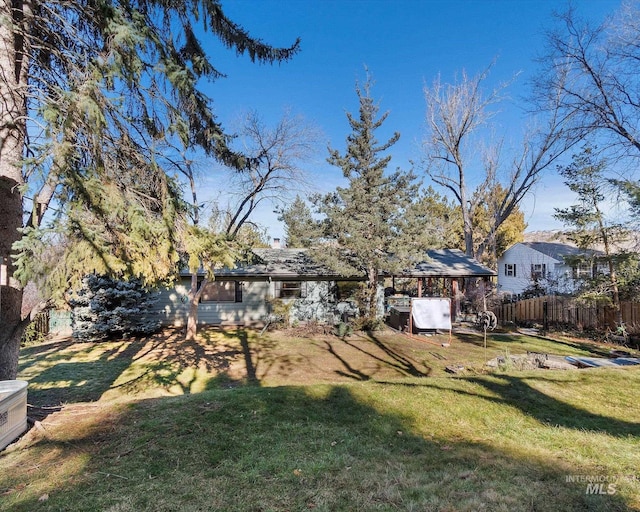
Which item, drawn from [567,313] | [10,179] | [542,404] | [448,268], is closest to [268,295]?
[448,268]

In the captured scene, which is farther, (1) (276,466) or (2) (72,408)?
(2) (72,408)

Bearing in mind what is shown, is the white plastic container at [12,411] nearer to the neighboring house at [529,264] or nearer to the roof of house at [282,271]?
the roof of house at [282,271]

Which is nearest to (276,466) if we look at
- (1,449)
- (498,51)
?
(1,449)

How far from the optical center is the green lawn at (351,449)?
7.97ft

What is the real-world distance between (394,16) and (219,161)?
358 inches

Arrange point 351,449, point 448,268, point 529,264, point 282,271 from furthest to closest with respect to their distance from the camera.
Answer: point 529,264, point 448,268, point 282,271, point 351,449

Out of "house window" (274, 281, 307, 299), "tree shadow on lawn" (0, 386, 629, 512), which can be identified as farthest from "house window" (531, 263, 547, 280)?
"tree shadow on lawn" (0, 386, 629, 512)

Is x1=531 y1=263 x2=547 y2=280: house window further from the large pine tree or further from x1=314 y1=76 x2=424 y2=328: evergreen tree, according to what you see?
the large pine tree

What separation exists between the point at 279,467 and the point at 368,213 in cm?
1115

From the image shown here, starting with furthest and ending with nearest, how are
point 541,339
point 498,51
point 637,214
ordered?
point 498,51 < point 541,339 < point 637,214

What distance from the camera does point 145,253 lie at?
4.00m

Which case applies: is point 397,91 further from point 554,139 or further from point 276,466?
point 276,466

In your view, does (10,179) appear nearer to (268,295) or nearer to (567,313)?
(268,295)

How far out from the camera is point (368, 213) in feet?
43.4
